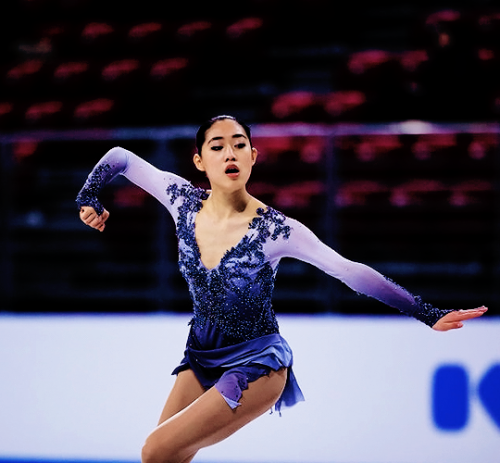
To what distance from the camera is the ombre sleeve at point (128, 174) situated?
8.36ft

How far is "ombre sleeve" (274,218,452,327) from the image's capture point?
2.30 m

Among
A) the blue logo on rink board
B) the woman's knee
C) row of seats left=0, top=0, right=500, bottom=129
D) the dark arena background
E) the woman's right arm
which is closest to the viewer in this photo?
the woman's knee

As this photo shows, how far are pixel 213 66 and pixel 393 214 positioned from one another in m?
2.63

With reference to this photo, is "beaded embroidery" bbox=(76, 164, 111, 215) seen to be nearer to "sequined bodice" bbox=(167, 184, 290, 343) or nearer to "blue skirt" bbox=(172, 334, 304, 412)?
"sequined bodice" bbox=(167, 184, 290, 343)

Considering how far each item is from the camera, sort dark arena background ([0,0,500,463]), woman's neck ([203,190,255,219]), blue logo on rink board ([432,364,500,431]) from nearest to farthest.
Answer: woman's neck ([203,190,255,219])
blue logo on rink board ([432,364,500,431])
dark arena background ([0,0,500,463])

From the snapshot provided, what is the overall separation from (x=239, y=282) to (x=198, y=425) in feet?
1.39

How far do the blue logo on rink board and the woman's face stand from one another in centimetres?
174

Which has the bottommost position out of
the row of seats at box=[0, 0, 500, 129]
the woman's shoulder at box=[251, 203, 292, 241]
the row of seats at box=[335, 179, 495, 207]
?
the woman's shoulder at box=[251, 203, 292, 241]

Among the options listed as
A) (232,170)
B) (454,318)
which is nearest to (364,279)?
(454,318)

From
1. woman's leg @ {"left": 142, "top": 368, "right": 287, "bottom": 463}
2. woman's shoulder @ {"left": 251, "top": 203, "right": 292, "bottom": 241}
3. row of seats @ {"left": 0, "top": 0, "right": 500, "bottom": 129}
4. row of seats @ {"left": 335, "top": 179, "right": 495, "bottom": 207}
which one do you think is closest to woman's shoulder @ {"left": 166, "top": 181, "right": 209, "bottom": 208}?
woman's shoulder @ {"left": 251, "top": 203, "right": 292, "bottom": 241}

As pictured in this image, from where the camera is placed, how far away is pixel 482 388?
3.57 metres

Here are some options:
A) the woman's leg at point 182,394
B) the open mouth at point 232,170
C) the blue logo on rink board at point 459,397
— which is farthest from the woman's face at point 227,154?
the blue logo on rink board at point 459,397

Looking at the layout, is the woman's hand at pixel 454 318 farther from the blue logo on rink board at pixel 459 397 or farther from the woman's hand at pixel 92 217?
→ the blue logo on rink board at pixel 459 397

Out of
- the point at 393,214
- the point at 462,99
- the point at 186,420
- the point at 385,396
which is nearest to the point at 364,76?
the point at 462,99
